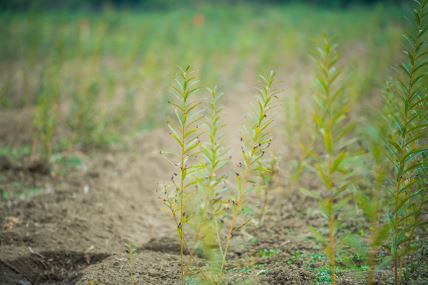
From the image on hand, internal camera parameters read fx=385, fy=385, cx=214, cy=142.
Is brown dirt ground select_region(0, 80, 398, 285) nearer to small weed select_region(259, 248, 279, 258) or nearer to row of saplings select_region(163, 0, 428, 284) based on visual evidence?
small weed select_region(259, 248, 279, 258)

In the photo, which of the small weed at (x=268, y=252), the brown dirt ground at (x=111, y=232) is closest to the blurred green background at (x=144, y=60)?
the brown dirt ground at (x=111, y=232)

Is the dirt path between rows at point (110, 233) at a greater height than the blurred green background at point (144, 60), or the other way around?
the blurred green background at point (144, 60)

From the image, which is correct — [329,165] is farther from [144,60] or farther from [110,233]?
[144,60]

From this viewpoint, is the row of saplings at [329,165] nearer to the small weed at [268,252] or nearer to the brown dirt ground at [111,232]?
the brown dirt ground at [111,232]

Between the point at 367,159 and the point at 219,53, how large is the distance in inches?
262

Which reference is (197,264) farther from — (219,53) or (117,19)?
(117,19)

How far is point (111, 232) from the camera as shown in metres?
3.38

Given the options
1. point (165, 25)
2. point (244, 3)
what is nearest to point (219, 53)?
point (165, 25)

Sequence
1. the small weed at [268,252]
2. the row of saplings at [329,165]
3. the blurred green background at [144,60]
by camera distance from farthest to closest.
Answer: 1. the blurred green background at [144,60]
2. the small weed at [268,252]
3. the row of saplings at [329,165]

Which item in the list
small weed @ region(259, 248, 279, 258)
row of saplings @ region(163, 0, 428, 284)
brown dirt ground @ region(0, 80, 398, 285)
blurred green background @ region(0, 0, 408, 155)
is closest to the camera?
row of saplings @ region(163, 0, 428, 284)

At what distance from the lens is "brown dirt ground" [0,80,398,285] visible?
2.61 metres

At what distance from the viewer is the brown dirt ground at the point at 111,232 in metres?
2.61

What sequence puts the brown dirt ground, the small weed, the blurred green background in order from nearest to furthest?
1. the brown dirt ground
2. the small weed
3. the blurred green background

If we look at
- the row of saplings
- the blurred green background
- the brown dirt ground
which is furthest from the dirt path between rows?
the blurred green background
